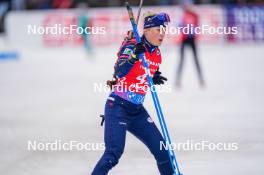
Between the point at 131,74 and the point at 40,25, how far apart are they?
734 inches

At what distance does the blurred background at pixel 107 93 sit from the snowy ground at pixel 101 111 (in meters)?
0.02

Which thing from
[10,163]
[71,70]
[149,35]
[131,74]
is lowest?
[10,163]

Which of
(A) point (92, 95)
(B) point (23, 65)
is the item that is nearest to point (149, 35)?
(A) point (92, 95)

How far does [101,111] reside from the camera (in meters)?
11.4

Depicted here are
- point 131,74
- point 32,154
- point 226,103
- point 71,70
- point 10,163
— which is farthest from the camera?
point 71,70

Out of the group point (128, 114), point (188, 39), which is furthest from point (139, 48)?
point (188, 39)

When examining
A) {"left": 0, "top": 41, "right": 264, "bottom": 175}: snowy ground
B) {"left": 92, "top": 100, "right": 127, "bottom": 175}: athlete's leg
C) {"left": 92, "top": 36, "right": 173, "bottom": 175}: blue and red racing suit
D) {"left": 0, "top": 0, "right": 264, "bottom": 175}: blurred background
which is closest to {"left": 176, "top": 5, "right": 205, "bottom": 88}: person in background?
{"left": 0, "top": 0, "right": 264, "bottom": 175}: blurred background

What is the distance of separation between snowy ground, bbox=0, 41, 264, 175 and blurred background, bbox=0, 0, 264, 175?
0.02 meters

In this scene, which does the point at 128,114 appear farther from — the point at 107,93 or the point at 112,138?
the point at 107,93

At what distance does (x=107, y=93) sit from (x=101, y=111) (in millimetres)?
2681

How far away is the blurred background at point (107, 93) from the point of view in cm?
776

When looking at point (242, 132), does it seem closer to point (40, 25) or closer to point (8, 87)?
point (8, 87)

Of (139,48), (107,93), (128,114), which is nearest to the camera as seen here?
(139,48)

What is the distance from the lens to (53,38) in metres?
23.7
